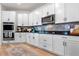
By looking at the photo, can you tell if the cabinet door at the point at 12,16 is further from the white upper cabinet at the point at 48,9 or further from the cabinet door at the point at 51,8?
the cabinet door at the point at 51,8

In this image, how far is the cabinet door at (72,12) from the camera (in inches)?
166

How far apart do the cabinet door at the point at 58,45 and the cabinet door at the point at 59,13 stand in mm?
639

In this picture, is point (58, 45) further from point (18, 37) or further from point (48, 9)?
point (18, 37)

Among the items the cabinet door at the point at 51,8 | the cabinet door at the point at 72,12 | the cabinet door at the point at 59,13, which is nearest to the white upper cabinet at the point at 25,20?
the cabinet door at the point at 51,8

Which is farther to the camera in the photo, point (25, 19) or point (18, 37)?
point (25, 19)

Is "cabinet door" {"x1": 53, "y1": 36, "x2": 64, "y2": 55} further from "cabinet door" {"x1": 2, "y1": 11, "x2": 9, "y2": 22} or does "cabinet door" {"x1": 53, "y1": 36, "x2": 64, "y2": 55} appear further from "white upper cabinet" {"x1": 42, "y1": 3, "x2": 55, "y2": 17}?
"cabinet door" {"x1": 2, "y1": 11, "x2": 9, "y2": 22}

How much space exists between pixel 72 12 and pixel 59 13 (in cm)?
92

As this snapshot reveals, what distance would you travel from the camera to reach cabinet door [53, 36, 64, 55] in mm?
4763

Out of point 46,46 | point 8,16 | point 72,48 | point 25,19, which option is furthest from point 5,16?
point 72,48

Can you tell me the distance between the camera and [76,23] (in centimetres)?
461

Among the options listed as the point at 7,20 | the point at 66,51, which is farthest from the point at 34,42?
the point at 66,51

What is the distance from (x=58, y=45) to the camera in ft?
16.4

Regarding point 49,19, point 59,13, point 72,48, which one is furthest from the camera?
point 49,19

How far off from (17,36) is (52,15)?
411 centimetres
